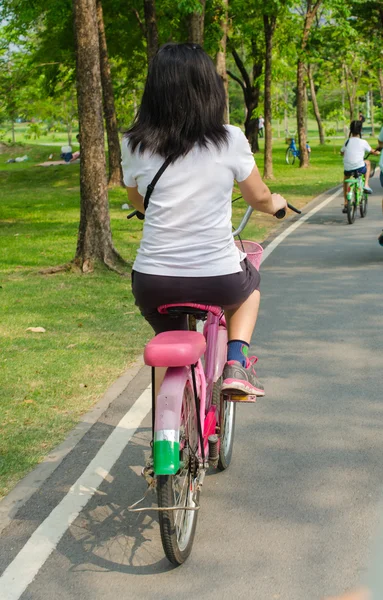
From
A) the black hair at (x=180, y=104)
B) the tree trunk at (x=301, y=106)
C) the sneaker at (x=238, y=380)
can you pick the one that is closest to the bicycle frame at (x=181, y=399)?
the sneaker at (x=238, y=380)

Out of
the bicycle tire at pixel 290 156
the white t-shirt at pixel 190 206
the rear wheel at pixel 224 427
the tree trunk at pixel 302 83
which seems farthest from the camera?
the bicycle tire at pixel 290 156

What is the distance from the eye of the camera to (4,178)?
3684cm

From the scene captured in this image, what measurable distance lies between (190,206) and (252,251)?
90 cm

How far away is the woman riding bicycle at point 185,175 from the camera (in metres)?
3.92

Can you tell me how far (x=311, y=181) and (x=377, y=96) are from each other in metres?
88.8

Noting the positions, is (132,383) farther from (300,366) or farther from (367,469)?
(367,469)

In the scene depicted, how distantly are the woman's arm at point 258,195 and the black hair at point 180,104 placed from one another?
25 cm

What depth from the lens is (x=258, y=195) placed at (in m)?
4.21

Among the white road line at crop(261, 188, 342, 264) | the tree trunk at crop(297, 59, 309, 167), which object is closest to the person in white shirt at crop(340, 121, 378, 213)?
the white road line at crop(261, 188, 342, 264)

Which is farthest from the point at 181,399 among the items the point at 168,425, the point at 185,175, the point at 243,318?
the point at 185,175

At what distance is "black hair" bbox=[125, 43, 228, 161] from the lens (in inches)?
154

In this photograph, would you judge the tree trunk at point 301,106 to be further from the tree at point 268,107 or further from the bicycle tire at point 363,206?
the bicycle tire at point 363,206

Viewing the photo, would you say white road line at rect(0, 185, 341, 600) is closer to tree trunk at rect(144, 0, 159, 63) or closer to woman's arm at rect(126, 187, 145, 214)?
woman's arm at rect(126, 187, 145, 214)

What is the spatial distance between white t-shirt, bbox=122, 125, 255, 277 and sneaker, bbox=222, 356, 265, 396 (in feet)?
1.74
